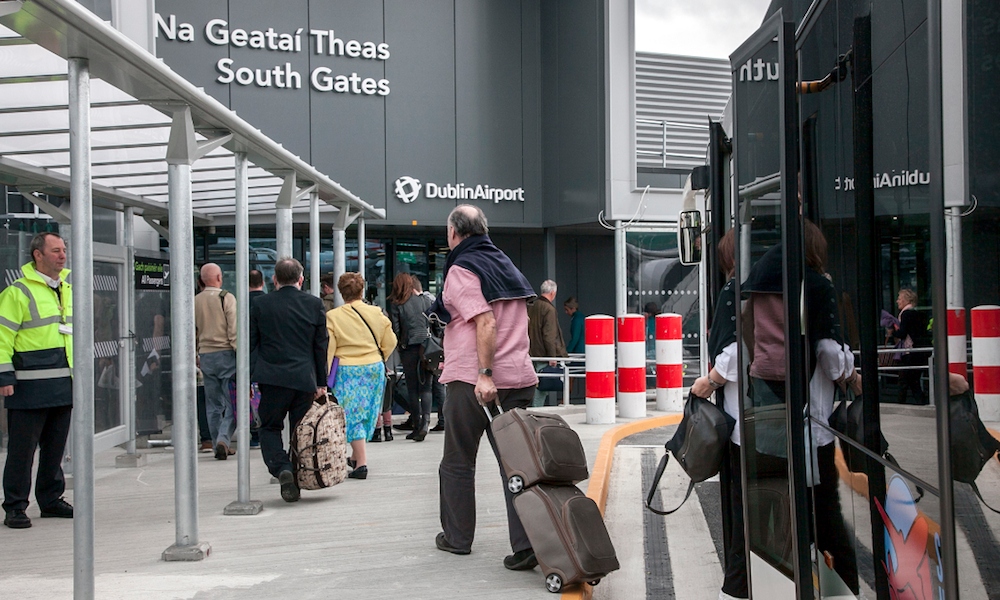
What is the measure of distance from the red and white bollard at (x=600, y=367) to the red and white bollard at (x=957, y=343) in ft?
28.1

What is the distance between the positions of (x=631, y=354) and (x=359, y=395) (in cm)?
424

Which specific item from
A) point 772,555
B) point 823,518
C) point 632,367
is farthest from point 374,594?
point 632,367

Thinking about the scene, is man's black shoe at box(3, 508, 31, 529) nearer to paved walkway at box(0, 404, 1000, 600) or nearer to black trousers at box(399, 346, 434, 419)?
paved walkway at box(0, 404, 1000, 600)

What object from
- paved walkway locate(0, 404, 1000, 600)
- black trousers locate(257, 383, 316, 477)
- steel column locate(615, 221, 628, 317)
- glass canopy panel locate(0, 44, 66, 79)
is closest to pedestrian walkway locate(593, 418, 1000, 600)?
paved walkway locate(0, 404, 1000, 600)

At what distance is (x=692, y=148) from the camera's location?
55.5 feet

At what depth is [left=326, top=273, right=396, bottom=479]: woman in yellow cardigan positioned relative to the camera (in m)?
7.48

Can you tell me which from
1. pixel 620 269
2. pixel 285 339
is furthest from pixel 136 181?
pixel 620 269

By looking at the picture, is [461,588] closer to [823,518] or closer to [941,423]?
[823,518]

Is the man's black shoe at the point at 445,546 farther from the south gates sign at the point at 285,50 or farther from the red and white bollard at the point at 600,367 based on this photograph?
the south gates sign at the point at 285,50

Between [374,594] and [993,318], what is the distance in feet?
11.6

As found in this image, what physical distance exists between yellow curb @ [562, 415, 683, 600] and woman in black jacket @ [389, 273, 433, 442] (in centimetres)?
207

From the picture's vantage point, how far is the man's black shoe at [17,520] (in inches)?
231

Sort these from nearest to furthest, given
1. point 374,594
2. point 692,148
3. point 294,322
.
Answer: point 374,594
point 294,322
point 692,148

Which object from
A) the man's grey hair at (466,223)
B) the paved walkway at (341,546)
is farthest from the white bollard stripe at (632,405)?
the man's grey hair at (466,223)
